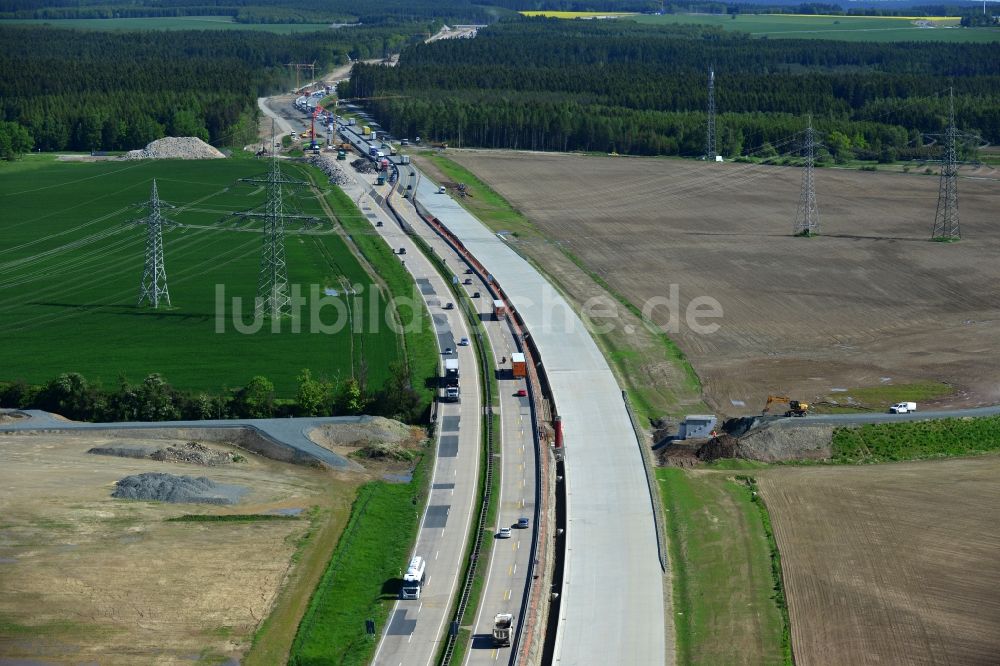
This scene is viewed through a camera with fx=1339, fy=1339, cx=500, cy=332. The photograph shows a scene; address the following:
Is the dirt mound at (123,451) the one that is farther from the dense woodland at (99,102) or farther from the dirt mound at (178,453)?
the dense woodland at (99,102)

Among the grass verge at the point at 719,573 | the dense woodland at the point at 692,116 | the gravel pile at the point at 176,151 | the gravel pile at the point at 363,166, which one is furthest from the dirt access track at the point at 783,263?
the gravel pile at the point at 176,151

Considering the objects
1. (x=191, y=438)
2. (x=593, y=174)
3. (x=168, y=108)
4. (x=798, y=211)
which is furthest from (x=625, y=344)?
(x=168, y=108)

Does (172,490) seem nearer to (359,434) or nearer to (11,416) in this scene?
(359,434)

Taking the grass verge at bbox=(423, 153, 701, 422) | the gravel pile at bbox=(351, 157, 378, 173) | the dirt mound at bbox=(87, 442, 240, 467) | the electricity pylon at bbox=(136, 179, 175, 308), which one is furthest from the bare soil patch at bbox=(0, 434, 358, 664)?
the gravel pile at bbox=(351, 157, 378, 173)

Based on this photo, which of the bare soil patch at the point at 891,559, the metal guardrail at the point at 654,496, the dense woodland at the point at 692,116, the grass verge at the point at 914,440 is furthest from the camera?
the dense woodland at the point at 692,116

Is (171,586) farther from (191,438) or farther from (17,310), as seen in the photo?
(17,310)

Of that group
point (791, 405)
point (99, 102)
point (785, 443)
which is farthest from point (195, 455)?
point (99, 102)

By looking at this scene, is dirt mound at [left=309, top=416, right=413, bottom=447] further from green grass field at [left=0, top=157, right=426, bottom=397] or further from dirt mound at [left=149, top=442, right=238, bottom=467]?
green grass field at [left=0, top=157, right=426, bottom=397]
